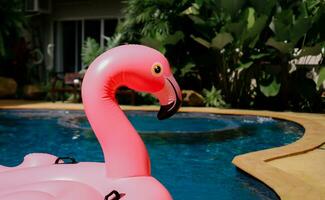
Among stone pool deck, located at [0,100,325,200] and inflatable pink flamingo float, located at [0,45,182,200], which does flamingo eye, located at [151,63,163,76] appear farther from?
stone pool deck, located at [0,100,325,200]

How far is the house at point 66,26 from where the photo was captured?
1534 centimetres

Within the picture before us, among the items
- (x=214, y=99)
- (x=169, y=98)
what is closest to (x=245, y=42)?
(x=214, y=99)

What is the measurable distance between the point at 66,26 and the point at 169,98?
14.0m

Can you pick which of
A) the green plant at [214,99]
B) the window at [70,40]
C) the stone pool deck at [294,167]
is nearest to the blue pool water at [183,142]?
the stone pool deck at [294,167]

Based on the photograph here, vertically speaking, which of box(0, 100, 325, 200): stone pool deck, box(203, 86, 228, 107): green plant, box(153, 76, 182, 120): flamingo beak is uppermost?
box(153, 76, 182, 120): flamingo beak

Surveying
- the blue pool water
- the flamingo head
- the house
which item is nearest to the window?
the house

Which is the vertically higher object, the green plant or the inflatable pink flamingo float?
the inflatable pink flamingo float

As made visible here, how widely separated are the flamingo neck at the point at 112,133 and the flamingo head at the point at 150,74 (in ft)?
0.36

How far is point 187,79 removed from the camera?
12258 mm

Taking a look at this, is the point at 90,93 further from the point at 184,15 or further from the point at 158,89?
the point at 184,15

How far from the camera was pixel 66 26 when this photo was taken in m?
16.3

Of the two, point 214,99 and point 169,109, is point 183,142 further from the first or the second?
point 214,99

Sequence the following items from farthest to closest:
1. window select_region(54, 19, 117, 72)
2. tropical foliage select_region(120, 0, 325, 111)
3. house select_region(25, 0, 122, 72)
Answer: window select_region(54, 19, 117, 72) → house select_region(25, 0, 122, 72) → tropical foliage select_region(120, 0, 325, 111)

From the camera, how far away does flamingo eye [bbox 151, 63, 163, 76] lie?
287 cm
